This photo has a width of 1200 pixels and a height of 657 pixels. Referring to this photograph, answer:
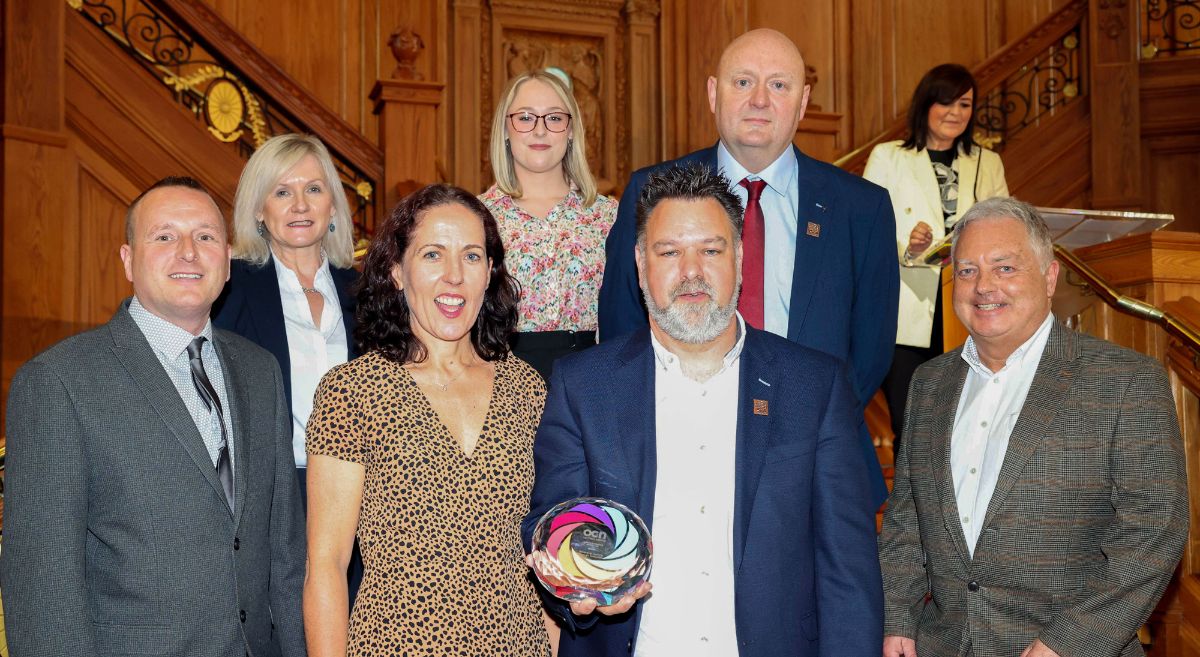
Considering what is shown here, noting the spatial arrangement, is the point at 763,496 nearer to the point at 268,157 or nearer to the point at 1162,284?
the point at 268,157

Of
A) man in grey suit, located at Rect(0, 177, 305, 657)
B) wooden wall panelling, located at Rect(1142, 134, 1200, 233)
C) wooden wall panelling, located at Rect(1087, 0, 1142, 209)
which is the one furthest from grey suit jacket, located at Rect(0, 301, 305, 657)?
wooden wall panelling, located at Rect(1142, 134, 1200, 233)

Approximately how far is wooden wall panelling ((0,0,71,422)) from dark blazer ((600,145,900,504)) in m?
3.96

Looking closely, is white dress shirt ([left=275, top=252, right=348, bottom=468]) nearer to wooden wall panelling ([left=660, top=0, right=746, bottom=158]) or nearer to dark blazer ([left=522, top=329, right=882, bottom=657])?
dark blazer ([left=522, top=329, right=882, bottom=657])

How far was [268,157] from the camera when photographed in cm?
333

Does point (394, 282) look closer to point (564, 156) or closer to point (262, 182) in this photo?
point (262, 182)

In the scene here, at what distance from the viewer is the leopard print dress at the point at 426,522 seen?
7.72ft

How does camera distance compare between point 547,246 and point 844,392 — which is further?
point 547,246

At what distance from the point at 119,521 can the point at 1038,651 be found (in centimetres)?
197

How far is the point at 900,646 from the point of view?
2.75m

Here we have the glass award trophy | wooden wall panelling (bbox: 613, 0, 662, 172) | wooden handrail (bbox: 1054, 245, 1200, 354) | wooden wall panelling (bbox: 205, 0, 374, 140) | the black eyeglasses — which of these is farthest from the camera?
wooden wall panelling (bbox: 613, 0, 662, 172)

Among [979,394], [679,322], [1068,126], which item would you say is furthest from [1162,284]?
[1068,126]

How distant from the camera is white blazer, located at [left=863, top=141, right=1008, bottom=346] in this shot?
463cm

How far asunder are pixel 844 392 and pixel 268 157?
1854 mm

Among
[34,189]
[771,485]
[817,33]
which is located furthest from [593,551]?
[817,33]
